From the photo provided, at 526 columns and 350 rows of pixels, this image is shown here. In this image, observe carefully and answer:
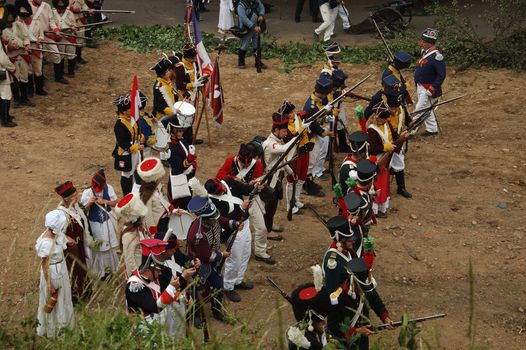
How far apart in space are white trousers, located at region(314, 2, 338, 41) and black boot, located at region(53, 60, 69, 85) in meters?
5.46

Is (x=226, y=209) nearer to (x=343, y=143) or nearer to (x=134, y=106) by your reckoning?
(x=134, y=106)

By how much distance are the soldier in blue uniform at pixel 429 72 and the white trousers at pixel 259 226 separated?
4.45m

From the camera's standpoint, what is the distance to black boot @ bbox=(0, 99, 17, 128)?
13.4 metres

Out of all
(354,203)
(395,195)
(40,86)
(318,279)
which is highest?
(354,203)

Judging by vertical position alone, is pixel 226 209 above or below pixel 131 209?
below

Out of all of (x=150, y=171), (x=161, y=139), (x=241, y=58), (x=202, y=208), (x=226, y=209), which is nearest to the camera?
(x=202, y=208)

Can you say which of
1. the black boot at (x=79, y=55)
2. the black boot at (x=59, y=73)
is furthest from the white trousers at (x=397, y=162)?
the black boot at (x=79, y=55)

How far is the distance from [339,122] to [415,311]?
397cm

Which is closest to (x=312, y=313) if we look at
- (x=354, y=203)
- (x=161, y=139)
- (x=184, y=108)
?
(x=354, y=203)

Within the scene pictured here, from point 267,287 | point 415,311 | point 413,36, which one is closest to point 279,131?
point 267,287

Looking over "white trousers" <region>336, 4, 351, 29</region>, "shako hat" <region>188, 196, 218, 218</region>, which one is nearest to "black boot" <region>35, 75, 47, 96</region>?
"white trousers" <region>336, 4, 351, 29</region>

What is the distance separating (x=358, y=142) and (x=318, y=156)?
5.50ft

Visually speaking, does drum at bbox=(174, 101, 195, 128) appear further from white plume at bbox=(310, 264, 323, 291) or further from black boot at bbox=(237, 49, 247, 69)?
black boot at bbox=(237, 49, 247, 69)

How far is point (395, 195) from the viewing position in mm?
11953
